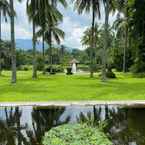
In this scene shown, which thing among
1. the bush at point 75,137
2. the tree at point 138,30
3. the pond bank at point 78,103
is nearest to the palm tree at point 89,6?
the tree at point 138,30

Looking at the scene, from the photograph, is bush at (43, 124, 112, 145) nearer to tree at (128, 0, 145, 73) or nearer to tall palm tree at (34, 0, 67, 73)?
tall palm tree at (34, 0, 67, 73)

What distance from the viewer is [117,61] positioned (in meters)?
61.8

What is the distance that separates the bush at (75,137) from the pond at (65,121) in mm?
2886

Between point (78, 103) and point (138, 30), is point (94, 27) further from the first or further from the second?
point (78, 103)

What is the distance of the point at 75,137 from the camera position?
6746 mm

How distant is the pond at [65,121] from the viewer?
10.6 meters

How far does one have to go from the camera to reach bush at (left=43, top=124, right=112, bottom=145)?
21.4ft

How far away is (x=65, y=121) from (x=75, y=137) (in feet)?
21.3

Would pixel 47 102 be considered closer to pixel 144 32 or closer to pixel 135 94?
pixel 135 94

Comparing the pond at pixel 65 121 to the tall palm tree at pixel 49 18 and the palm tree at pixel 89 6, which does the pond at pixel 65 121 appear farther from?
the palm tree at pixel 89 6

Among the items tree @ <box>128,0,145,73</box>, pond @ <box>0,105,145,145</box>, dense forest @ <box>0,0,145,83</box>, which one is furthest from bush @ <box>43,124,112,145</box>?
tree @ <box>128,0,145,73</box>

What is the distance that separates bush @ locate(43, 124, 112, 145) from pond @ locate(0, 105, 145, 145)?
289cm

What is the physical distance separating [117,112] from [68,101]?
3218 mm

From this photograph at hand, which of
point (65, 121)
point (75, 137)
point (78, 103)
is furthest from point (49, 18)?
point (75, 137)
